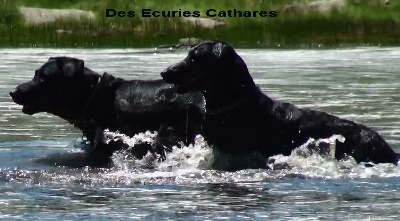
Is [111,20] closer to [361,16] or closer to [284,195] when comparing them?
[361,16]

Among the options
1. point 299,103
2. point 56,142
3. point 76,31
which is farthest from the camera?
point 76,31

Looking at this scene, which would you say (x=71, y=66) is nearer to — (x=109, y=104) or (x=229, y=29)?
(x=109, y=104)

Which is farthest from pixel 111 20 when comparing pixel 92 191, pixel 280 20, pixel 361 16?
pixel 92 191

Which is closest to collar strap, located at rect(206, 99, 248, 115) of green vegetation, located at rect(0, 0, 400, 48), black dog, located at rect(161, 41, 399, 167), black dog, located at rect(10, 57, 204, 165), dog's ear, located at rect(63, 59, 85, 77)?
black dog, located at rect(161, 41, 399, 167)

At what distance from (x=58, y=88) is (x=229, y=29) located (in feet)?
70.6

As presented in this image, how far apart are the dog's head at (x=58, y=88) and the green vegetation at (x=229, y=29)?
18.9m

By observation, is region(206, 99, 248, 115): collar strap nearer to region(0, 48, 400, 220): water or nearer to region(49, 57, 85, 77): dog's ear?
region(0, 48, 400, 220): water

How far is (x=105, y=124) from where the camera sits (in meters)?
11.2

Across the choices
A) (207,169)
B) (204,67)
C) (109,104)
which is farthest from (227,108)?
(109,104)

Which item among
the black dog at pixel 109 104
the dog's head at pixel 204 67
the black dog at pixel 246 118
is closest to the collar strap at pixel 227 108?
the black dog at pixel 246 118

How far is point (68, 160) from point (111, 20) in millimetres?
21712

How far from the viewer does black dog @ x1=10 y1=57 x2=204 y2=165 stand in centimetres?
1096

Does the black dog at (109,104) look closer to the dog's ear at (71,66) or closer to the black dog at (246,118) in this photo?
the dog's ear at (71,66)

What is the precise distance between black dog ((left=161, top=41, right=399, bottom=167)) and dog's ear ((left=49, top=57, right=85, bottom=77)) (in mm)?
957
